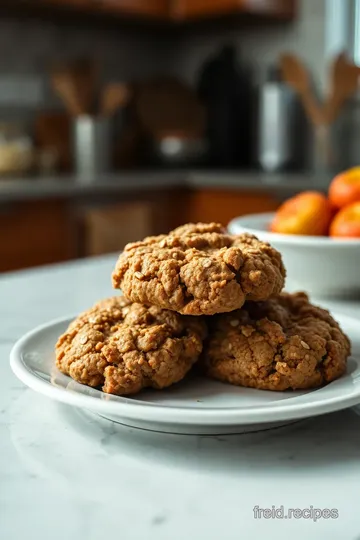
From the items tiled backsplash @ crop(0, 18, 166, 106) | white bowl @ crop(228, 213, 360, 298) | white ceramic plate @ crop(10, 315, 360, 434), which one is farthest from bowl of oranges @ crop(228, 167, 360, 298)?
tiled backsplash @ crop(0, 18, 166, 106)

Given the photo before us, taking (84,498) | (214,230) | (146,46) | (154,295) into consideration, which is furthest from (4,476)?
(146,46)

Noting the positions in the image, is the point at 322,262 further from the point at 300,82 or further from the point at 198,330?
the point at 300,82

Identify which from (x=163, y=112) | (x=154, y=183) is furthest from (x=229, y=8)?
(x=154, y=183)

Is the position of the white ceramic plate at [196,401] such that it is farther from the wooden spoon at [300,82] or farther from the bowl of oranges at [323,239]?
the wooden spoon at [300,82]

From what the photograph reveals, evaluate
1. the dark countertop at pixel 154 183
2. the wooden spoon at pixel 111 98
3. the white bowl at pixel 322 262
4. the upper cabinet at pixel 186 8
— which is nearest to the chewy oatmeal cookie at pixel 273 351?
the white bowl at pixel 322 262

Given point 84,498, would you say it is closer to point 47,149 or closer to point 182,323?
point 182,323

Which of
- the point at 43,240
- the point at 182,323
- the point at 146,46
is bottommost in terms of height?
the point at 43,240
